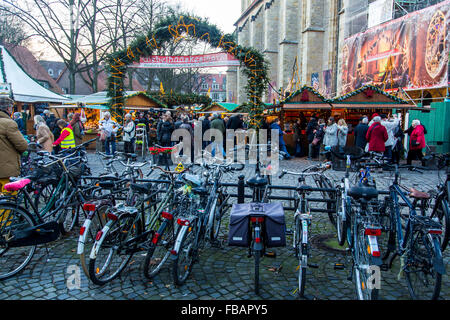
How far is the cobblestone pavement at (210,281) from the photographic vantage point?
11.3 feet

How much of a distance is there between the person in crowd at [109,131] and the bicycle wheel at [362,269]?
10886mm

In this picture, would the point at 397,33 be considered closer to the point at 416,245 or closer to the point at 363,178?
the point at 363,178

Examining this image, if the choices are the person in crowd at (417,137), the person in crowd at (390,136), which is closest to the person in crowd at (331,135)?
the person in crowd at (390,136)

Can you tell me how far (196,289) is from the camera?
3.57 m

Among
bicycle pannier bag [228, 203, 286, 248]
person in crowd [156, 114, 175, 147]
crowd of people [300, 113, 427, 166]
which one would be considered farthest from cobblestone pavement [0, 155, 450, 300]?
person in crowd [156, 114, 175, 147]

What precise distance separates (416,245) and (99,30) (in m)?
27.2

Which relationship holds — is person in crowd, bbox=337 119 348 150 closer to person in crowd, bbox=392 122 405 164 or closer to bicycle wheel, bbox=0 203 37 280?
person in crowd, bbox=392 122 405 164

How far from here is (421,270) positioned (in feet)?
10.5

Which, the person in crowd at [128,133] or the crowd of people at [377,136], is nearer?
the crowd of people at [377,136]

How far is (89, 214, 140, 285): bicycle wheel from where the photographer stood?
11.5ft

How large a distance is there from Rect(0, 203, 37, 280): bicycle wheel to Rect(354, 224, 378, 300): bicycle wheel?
354 centimetres

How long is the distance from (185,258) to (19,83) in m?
12.0

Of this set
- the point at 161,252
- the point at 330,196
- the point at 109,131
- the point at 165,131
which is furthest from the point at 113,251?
the point at 109,131

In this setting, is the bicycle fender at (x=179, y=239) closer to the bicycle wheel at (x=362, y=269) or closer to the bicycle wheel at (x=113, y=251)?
the bicycle wheel at (x=113, y=251)
